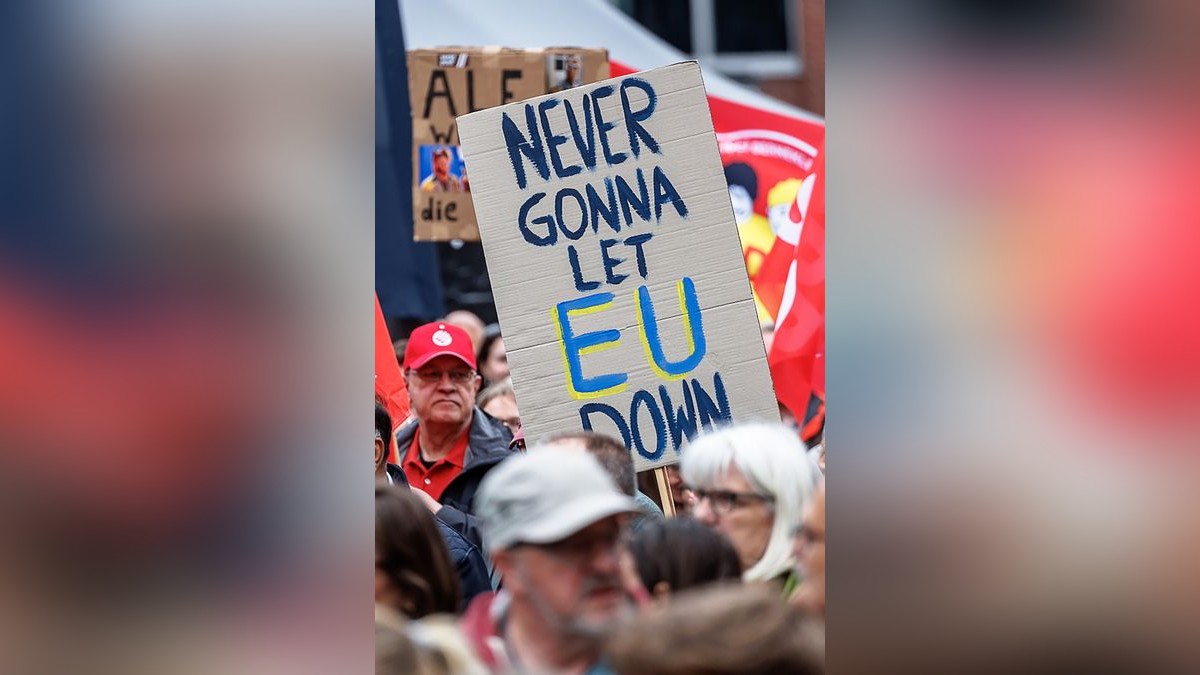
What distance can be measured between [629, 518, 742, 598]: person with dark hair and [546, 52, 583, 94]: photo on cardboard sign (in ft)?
10.7

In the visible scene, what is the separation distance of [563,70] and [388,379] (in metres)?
1.64

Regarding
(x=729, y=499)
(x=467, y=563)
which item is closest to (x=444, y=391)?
(x=467, y=563)

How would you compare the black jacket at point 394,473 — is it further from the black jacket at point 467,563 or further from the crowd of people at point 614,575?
the crowd of people at point 614,575

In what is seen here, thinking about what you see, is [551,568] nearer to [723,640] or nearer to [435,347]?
[723,640]

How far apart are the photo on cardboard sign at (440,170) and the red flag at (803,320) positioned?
1.47 metres

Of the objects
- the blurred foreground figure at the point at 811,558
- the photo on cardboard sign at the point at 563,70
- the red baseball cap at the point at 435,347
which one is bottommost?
Answer: the red baseball cap at the point at 435,347

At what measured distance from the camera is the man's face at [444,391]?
4.42 metres

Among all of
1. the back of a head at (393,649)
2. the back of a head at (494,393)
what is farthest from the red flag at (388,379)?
the back of a head at (393,649)

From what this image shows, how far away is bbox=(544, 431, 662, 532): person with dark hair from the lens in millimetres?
2838

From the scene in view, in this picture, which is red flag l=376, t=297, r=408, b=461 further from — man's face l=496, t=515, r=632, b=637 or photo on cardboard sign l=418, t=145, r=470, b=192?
man's face l=496, t=515, r=632, b=637
